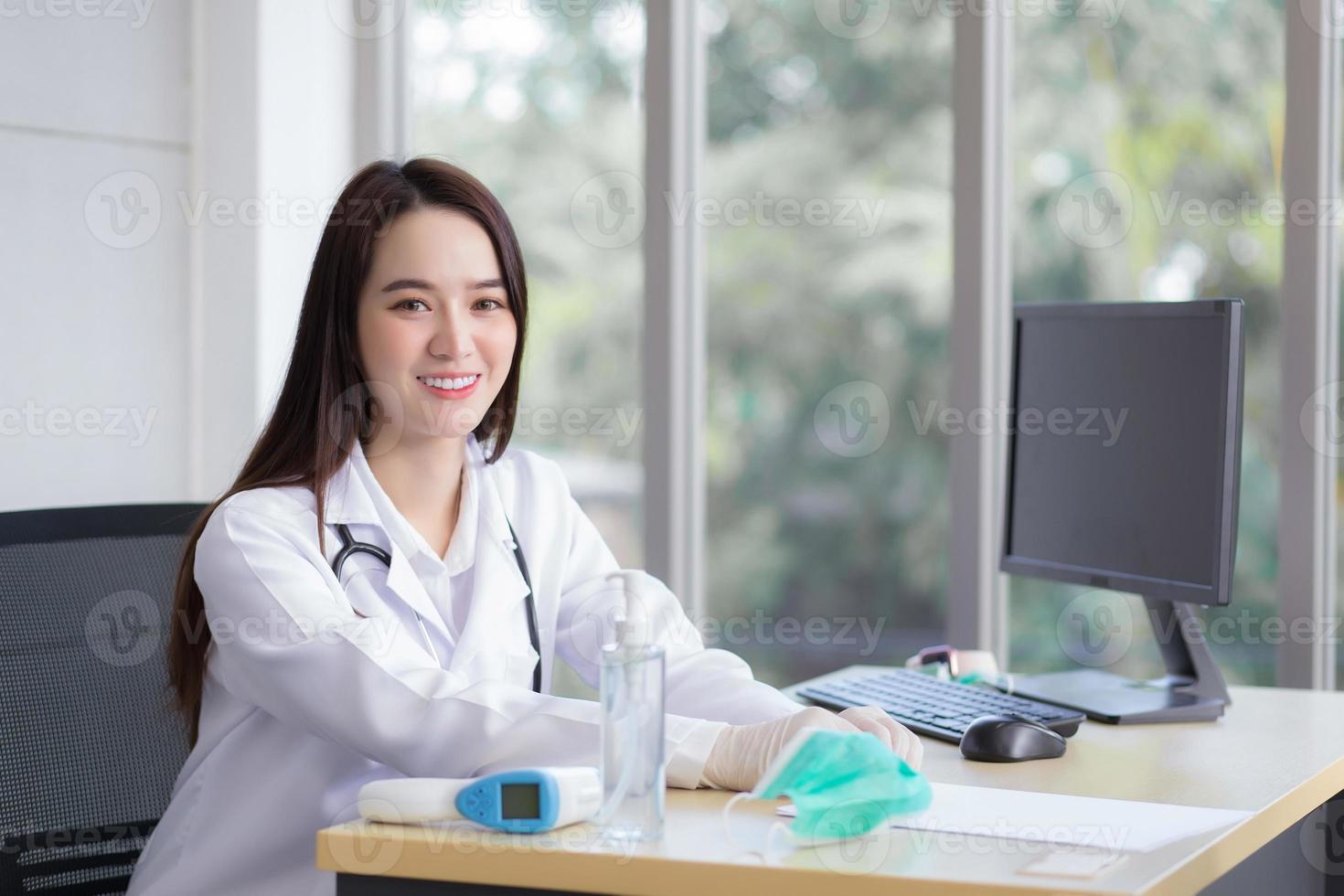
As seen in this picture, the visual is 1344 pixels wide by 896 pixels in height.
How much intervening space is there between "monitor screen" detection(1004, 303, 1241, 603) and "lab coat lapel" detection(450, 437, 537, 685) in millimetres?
772

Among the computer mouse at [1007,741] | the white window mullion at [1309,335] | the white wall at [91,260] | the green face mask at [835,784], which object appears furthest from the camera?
the white wall at [91,260]

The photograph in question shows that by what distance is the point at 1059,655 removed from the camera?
2.70 m

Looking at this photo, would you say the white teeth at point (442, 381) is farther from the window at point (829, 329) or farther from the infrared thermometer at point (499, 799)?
the window at point (829, 329)

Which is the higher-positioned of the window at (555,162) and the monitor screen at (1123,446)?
the window at (555,162)

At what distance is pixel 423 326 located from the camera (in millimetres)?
1668

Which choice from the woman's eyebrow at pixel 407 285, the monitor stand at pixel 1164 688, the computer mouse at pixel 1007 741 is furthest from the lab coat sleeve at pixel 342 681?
the monitor stand at pixel 1164 688

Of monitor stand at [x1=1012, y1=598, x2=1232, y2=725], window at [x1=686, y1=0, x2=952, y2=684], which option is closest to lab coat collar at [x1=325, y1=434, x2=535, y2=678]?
monitor stand at [x1=1012, y1=598, x2=1232, y2=725]

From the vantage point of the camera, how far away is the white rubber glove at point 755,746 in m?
1.27

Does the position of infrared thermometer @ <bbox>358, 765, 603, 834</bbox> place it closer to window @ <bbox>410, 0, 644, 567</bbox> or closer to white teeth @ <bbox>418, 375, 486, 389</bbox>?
white teeth @ <bbox>418, 375, 486, 389</bbox>

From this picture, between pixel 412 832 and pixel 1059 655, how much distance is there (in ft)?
6.10

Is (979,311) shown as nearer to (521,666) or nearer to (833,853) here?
(521,666)

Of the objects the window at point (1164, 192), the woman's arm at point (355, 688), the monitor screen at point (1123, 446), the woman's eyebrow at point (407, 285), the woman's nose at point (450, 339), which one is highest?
the window at point (1164, 192)

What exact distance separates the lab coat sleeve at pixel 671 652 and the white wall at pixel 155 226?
119 cm

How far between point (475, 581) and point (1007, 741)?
631mm
